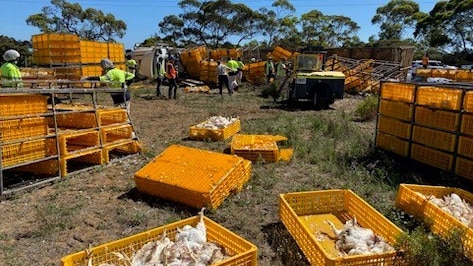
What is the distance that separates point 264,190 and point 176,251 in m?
2.48

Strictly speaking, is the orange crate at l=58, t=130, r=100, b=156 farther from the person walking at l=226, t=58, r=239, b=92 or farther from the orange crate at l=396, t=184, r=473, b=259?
the person walking at l=226, t=58, r=239, b=92

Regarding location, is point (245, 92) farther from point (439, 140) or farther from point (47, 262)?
point (47, 262)

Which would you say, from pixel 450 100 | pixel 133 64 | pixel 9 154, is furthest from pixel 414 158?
pixel 133 64

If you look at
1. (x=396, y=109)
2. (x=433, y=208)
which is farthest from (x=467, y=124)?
(x=433, y=208)

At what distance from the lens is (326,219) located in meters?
4.58

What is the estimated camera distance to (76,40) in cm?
1827

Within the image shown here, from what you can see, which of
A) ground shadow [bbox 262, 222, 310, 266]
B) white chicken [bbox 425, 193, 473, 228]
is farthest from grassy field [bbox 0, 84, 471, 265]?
white chicken [bbox 425, 193, 473, 228]

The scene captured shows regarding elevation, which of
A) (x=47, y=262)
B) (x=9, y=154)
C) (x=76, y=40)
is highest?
(x=76, y=40)

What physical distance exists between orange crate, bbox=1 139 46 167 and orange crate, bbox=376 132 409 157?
579 centimetres

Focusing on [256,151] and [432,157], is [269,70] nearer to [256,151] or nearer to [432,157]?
[256,151]

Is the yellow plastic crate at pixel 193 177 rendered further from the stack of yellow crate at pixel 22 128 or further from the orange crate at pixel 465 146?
the orange crate at pixel 465 146

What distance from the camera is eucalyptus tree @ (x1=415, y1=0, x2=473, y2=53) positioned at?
40000 millimetres

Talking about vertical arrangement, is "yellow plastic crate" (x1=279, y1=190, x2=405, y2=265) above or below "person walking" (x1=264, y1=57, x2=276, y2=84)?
below

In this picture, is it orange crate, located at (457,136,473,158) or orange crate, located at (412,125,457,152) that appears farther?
orange crate, located at (412,125,457,152)
